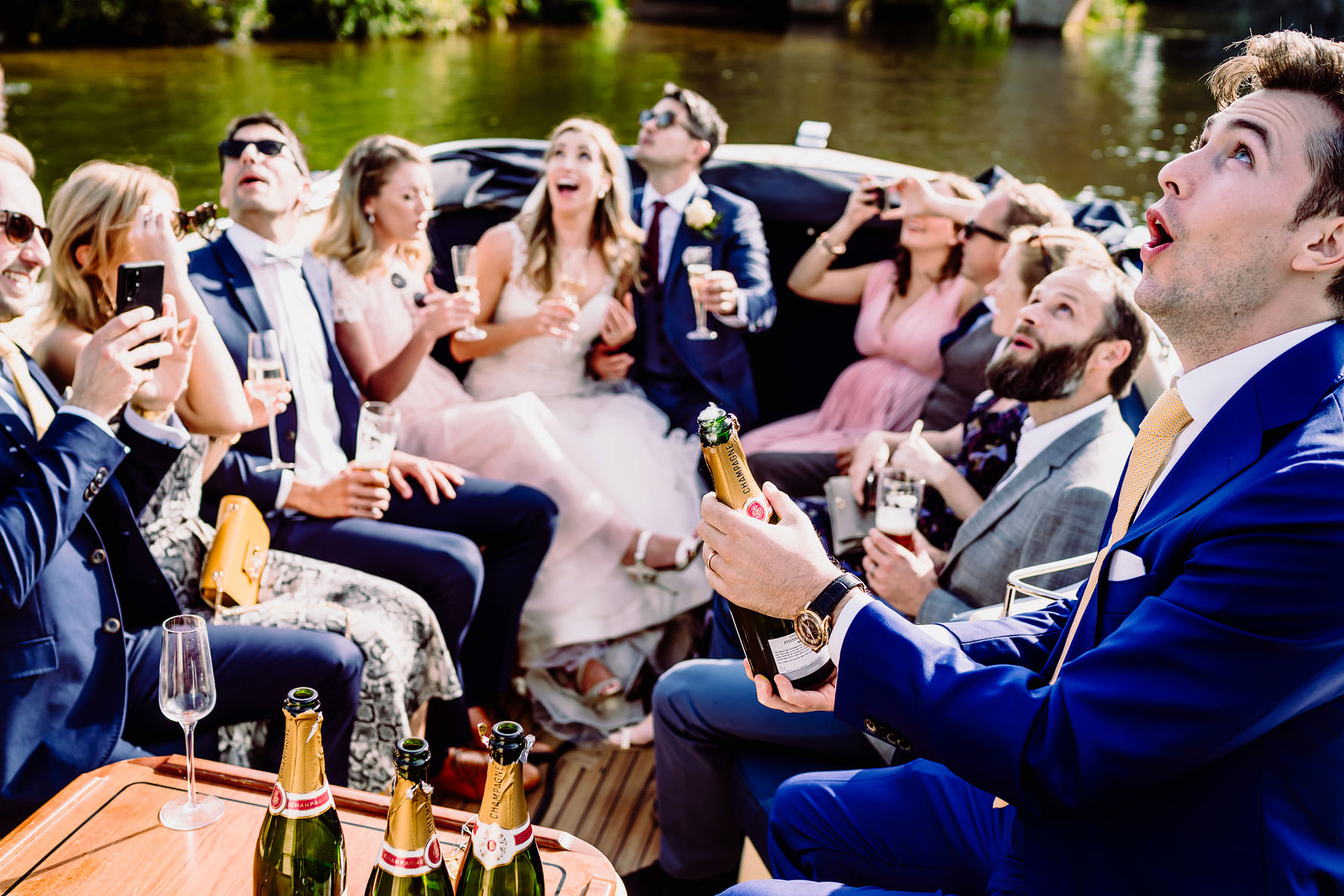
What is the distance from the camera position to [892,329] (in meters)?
3.31

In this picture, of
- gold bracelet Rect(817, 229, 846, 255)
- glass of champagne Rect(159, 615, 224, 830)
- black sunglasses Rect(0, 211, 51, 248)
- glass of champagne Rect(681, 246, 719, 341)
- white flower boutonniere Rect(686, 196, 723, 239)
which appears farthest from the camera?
gold bracelet Rect(817, 229, 846, 255)

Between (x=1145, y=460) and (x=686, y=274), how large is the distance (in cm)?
230

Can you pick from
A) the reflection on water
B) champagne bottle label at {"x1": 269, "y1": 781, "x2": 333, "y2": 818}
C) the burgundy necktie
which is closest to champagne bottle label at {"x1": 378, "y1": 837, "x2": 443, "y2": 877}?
champagne bottle label at {"x1": 269, "y1": 781, "x2": 333, "y2": 818}

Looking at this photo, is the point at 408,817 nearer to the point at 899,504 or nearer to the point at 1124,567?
the point at 1124,567

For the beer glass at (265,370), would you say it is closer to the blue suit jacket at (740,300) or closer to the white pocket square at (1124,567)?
the blue suit jacket at (740,300)

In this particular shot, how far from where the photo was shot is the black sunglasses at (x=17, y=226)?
1.76 metres

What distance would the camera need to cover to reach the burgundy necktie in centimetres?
350

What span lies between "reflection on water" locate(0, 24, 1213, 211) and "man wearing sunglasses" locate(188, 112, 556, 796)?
746cm

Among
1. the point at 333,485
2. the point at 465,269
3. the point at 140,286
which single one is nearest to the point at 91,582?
the point at 140,286

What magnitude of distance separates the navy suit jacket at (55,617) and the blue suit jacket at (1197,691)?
4.00 ft

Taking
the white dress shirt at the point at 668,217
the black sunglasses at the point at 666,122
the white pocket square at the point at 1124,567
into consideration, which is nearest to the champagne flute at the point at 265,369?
the white dress shirt at the point at 668,217

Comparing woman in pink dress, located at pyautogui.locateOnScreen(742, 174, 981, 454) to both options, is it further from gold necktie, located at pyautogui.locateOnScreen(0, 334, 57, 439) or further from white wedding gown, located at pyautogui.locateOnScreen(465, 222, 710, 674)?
gold necktie, located at pyautogui.locateOnScreen(0, 334, 57, 439)

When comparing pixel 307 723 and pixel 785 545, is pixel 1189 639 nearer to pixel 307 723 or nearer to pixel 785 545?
pixel 785 545

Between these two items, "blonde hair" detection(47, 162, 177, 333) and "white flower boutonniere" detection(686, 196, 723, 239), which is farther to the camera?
"white flower boutonniere" detection(686, 196, 723, 239)
